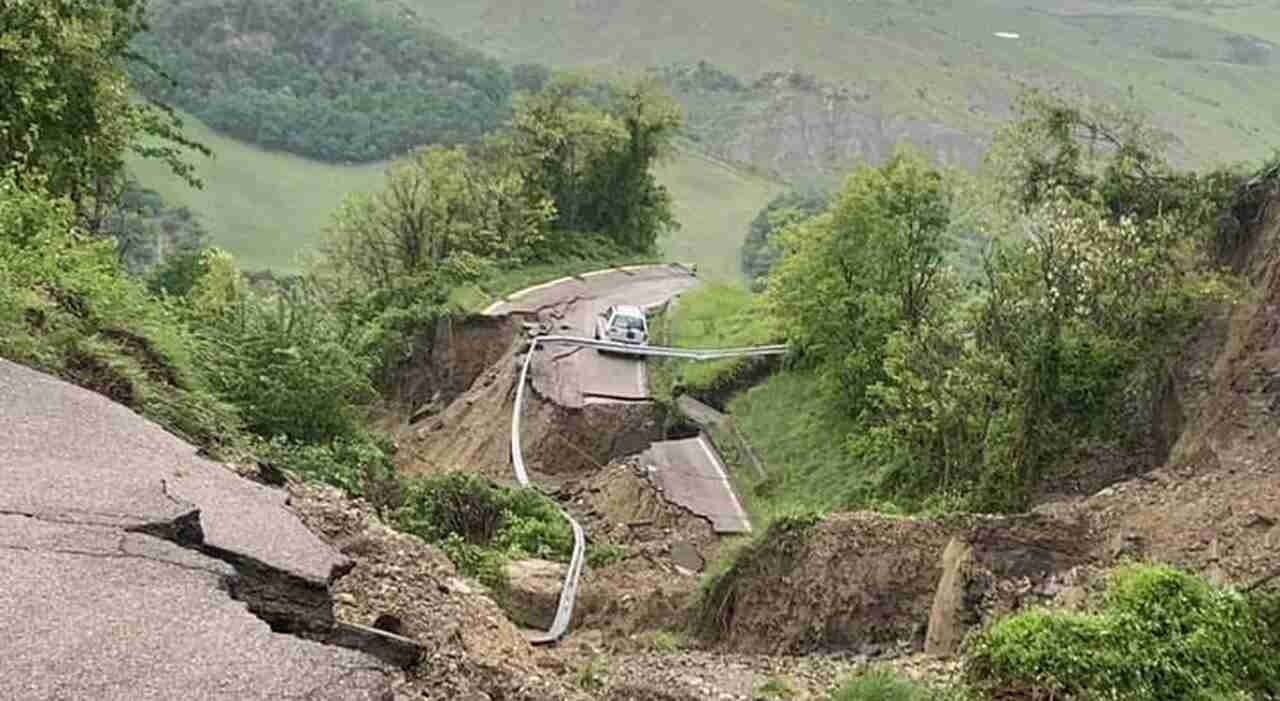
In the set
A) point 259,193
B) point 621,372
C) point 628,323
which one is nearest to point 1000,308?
point 621,372

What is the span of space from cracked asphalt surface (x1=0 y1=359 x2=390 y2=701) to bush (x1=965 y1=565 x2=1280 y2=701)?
15.1ft

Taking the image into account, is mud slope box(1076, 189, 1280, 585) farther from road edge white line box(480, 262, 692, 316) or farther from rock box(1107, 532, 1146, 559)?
road edge white line box(480, 262, 692, 316)

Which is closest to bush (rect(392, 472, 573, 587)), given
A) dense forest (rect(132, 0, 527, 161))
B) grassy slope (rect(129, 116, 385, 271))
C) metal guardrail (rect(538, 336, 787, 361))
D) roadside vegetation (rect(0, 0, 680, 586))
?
roadside vegetation (rect(0, 0, 680, 586))

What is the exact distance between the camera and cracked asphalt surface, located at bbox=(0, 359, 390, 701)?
6.47 m

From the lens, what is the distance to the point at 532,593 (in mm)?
16875

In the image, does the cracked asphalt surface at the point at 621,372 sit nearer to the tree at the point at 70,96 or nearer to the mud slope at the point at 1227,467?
the mud slope at the point at 1227,467

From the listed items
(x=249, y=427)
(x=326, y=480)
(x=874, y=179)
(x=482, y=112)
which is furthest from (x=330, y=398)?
(x=482, y=112)

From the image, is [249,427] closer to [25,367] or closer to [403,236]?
[25,367]

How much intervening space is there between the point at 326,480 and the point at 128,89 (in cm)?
1151

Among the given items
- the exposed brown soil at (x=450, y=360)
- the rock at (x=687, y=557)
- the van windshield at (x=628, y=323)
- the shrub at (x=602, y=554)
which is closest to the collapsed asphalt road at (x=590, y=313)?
the exposed brown soil at (x=450, y=360)

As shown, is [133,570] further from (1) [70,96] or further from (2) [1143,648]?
(1) [70,96]

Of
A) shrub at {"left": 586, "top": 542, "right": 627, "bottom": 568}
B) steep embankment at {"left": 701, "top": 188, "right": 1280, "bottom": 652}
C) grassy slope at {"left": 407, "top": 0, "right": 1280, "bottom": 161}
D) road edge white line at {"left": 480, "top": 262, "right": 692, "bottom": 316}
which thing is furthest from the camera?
grassy slope at {"left": 407, "top": 0, "right": 1280, "bottom": 161}

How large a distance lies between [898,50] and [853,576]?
142 metres

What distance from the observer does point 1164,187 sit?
20562 mm
